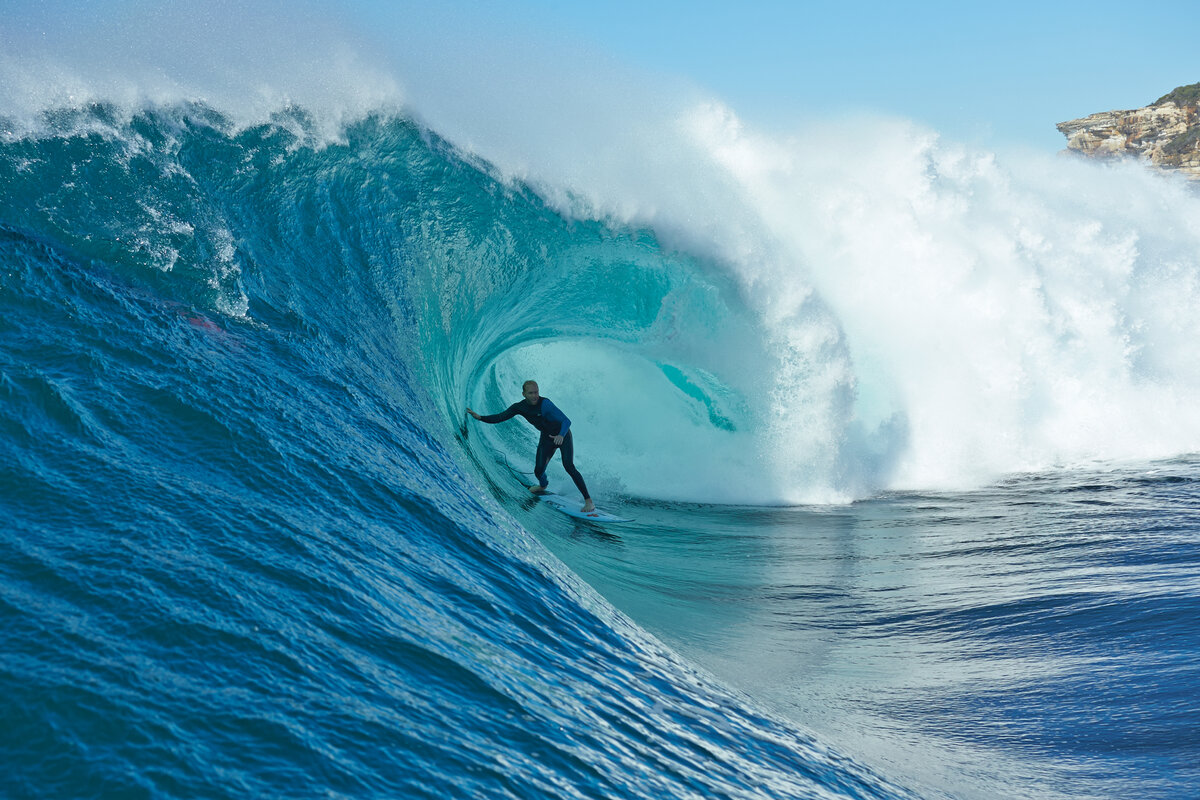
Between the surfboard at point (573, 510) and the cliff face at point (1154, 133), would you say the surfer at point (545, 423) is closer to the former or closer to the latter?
the surfboard at point (573, 510)

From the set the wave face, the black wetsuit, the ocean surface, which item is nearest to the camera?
the wave face

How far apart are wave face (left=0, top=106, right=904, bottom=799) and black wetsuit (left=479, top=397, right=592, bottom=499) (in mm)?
718

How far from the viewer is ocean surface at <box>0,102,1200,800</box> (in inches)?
116

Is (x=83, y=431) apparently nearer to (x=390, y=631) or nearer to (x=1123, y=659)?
(x=390, y=631)

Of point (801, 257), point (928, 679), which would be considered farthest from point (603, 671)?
point (801, 257)

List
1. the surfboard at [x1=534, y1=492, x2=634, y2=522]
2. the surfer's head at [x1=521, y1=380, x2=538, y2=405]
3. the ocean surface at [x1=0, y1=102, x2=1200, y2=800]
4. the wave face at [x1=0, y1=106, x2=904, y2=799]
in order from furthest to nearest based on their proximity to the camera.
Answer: the surfboard at [x1=534, y1=492, x2=634, y2=522] < the surfer's head at [x1=521, y1=380, x2=538, y2=405] < the ocean surface at [x1=0, y1=102, x2=1200, y2=800] < the wave face at [x1=0, y1=106, x2=904, y2=799]

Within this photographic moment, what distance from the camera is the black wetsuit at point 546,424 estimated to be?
8336mm

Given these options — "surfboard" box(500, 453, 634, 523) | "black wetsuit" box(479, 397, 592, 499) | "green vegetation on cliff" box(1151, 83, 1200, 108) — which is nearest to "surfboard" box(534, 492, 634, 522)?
"surfboard" box(500, 453, 634, 523)

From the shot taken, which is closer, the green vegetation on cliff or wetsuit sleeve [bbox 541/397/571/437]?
wetsuit sleeve [bbox 541/397/571/437]

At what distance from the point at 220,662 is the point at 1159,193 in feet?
79.2

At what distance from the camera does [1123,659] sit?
4.73 m

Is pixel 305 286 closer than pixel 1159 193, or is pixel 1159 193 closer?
pixel 305 286

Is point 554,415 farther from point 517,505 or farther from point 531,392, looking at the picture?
point 517,505

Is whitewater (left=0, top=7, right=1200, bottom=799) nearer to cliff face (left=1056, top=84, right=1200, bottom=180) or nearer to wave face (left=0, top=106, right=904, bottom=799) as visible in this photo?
wave face (left=0, top=106, right=904, bottom=799)
